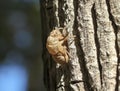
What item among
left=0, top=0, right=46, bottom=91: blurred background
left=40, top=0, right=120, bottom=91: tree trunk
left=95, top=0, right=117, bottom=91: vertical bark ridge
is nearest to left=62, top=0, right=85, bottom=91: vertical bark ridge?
left=40, top=0, right=120, bottom=91: tree trunk

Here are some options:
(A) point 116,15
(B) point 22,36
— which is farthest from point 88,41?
(B) point 22,36

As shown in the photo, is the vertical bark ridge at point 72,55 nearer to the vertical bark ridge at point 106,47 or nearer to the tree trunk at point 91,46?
the tree trunk at point 91,46

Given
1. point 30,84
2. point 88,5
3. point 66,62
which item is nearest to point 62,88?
point 66,62

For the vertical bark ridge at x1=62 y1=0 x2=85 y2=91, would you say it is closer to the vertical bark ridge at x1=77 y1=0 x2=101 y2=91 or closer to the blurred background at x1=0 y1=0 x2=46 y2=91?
the vertical bark ridge at x1=77 y1=0 x2=101 y2=91

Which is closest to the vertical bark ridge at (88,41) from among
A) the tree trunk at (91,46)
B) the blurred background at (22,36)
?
the tree trunk at (91,46)

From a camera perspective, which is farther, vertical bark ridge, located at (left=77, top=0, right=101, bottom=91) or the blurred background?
the blurred background

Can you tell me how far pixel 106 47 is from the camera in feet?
6.08

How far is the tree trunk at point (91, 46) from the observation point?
6.03 feet

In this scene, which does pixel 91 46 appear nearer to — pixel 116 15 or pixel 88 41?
pixel 88 41

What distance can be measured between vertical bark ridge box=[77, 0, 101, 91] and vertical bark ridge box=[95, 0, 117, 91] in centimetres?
3

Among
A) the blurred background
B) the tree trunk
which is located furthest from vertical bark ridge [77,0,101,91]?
the blurred background

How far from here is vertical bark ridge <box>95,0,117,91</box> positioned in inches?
71.9

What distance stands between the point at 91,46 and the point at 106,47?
0.21 ft

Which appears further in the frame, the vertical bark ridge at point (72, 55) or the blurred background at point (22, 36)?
the blurred background at point (22, 36)
